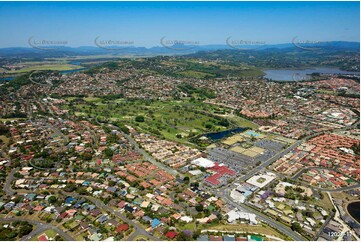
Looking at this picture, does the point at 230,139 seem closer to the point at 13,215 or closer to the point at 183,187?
the point at 183,187

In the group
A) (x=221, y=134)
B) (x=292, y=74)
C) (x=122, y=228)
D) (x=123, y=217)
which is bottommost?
(x=292, y=74)

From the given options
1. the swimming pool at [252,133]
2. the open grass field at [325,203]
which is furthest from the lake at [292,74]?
the open grass field at [325,203]

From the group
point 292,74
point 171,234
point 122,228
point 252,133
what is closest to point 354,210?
point 171,234

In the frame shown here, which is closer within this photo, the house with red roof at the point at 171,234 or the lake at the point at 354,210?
the house with red roof at the point at 171,234

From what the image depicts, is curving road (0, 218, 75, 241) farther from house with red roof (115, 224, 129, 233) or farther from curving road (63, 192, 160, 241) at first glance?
curving road (63, 192, 160, 241)

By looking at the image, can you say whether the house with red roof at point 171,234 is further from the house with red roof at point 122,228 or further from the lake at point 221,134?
the lake at point 221,134

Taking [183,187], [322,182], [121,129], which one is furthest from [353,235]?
[121,129]

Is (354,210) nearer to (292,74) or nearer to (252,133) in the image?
(252,133)
